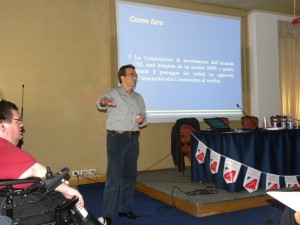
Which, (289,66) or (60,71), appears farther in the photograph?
(289,66)

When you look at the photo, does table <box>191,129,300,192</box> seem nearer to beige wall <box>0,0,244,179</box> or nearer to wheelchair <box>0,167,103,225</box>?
beige wall <box>0,0,244,179</box>

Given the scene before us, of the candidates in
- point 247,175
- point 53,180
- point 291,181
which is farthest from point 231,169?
point 53,180

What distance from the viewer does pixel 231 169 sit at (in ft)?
10.5

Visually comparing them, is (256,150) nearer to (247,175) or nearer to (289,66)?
(247,175)

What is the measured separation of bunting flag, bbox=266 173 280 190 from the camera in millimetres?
3278

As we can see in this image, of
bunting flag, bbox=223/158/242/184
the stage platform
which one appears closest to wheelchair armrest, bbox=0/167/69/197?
the stage platform

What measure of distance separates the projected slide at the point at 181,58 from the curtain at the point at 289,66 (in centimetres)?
105

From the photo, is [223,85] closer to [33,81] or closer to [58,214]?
[33,81]

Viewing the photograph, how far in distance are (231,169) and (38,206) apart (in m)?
2.20

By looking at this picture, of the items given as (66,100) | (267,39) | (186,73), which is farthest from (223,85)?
(66,100)

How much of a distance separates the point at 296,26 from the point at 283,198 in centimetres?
628

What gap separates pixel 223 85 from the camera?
18.1ft

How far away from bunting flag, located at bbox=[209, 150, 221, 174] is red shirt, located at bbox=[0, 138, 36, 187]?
226cm

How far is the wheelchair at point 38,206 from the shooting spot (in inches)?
53.7
